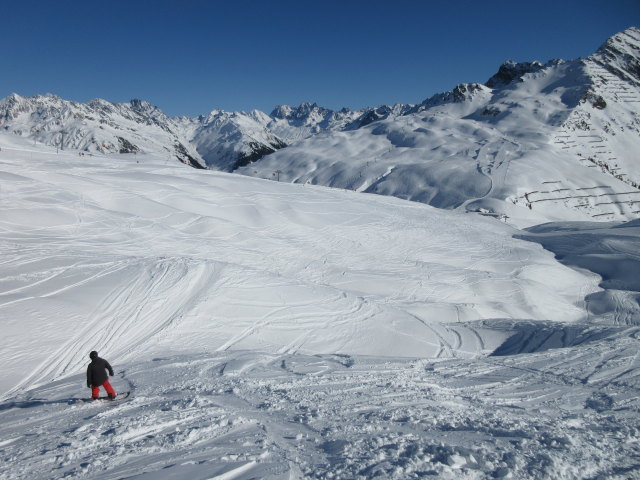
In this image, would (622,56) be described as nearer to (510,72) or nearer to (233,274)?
(510,72)

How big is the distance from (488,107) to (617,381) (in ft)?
481

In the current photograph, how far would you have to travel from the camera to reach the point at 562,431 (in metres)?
5.46

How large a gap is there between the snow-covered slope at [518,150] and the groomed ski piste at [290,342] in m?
43.3

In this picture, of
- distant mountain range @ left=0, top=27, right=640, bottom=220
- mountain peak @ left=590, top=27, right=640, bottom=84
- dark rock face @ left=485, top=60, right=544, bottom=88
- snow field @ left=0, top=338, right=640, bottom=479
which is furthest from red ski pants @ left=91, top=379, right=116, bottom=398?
dark rock face @ left=485, top=60, right=544, bottom=88

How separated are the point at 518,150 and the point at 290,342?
96084mm

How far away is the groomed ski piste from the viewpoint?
16.8 ft

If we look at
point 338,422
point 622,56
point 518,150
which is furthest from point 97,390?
point 622,56

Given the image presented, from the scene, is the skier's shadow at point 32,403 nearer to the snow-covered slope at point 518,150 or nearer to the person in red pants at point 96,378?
the person in red pants at point 96,378

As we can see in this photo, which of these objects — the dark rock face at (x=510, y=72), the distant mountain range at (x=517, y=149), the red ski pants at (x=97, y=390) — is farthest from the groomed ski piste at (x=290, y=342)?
the dark rock face at (x=510, y=72)

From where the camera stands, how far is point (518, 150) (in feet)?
299

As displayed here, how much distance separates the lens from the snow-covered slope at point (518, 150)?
239 ft

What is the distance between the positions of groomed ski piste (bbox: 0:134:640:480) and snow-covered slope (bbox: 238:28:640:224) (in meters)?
43.3

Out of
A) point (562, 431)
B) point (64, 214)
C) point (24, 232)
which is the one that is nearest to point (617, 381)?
point (562, 431)

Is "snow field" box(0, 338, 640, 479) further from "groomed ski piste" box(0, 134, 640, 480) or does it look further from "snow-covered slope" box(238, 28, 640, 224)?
"snow-covered slope" box(238, 28, 640, 224)
